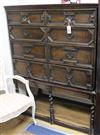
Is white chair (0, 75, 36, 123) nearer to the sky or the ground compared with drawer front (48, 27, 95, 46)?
nearer to the ground

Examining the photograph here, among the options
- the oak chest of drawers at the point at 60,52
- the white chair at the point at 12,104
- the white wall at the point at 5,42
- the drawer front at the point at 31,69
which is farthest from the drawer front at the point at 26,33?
the white chair at the point at 12,104

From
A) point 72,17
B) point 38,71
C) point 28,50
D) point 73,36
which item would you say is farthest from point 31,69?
point 72,17

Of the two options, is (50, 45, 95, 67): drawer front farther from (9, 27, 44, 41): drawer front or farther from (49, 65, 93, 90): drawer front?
(9, 27, 44, 41): drawer front

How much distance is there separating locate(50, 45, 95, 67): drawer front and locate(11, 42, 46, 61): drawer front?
129mm

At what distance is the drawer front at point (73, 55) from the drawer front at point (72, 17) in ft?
0.79

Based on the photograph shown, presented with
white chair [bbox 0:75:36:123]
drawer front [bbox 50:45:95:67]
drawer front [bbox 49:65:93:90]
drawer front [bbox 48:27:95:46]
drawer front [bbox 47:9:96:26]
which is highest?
drawer front [bbox 47:9:96:26]

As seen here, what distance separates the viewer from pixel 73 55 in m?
2.09

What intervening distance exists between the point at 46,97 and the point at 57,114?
400 mm

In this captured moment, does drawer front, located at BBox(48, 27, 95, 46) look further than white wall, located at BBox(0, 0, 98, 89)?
No

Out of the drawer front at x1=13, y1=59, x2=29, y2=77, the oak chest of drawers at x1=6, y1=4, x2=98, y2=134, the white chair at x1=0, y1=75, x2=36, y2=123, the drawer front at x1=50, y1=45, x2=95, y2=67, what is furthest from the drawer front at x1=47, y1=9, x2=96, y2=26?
the white chair at x1=0, y1=75, x2=36, y2=123

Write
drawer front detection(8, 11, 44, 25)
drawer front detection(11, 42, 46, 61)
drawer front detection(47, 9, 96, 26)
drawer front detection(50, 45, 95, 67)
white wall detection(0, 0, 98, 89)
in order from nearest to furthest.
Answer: drawer front detection(47, 9, 96, 26), drawer front detection(50, 45, 95, 67), drawer front detection(8, 11, 44, 25), drawer front detection(11, 42, 46, 61), white wall detection(0, 0, 98, 89)

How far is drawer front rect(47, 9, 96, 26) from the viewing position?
6.17 feet

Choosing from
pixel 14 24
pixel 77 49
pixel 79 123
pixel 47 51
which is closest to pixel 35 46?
pixel 47 51

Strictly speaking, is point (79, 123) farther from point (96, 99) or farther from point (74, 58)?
point (74, 58)
